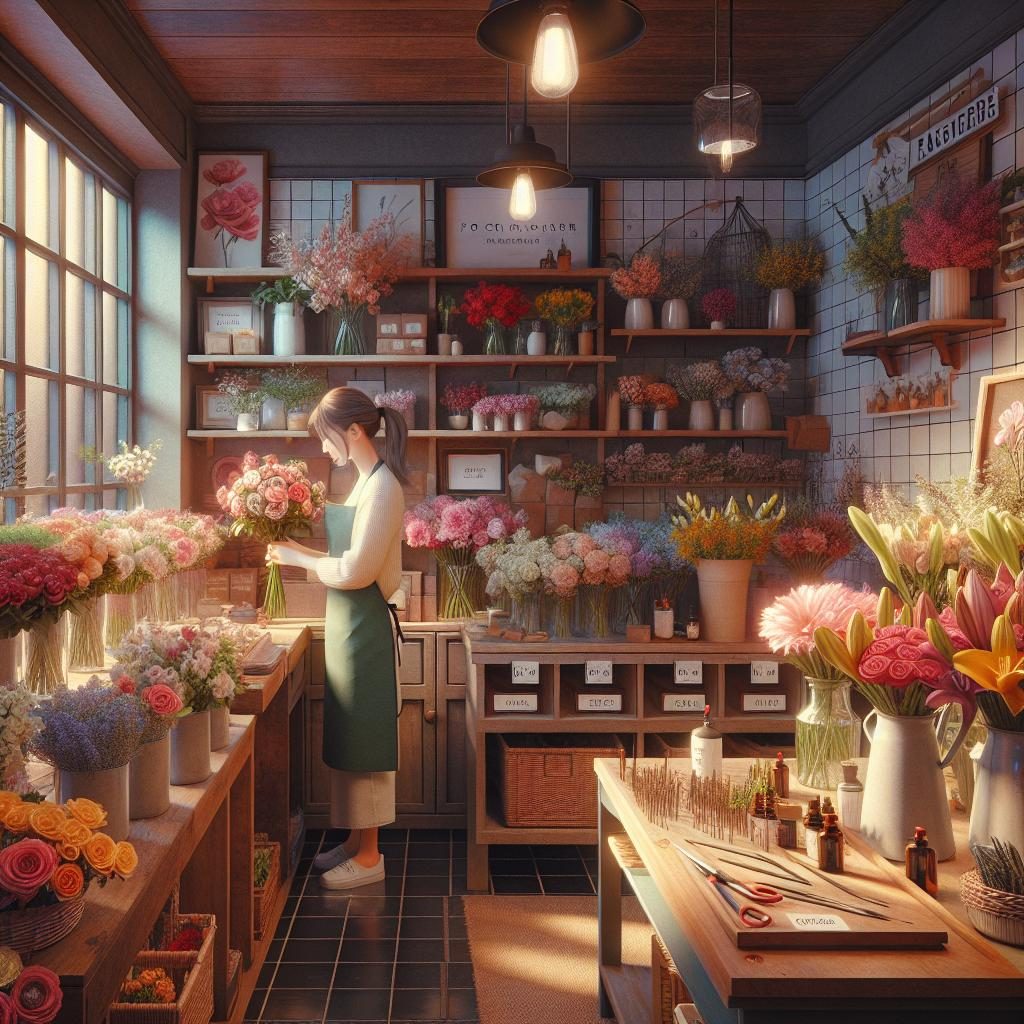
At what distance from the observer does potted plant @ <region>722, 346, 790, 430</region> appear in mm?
5086

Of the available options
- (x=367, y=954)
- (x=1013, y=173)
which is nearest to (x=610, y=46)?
(x=1013, y=173)

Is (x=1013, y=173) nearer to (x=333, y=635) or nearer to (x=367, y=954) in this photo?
(x=333, y=635)

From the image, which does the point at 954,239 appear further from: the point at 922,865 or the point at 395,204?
the point at 395,204

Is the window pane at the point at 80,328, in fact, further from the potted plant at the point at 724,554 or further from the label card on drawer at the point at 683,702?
the label card on drawer at the point at 683,702

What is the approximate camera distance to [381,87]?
4828mm

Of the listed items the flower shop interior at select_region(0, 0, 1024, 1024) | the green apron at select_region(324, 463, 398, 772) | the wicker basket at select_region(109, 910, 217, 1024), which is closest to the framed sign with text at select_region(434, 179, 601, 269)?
the flower shop interior at select_region(0, 0, 1024, 1024)

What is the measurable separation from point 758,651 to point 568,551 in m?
0.85

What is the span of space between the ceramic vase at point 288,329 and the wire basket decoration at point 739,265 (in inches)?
78.5

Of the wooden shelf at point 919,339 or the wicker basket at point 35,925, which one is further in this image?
→ the wooden shelf at point 919,339

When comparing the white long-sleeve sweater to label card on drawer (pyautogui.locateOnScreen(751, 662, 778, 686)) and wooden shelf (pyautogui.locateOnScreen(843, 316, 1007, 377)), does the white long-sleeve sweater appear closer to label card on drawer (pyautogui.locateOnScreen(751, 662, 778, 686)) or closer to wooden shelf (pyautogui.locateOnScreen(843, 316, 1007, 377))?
label card on drawer (pyautogui.locateOnScreen(751, 662, 778, 686))

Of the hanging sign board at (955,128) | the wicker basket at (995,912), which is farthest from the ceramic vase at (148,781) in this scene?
the hanging sign board at (955,128)

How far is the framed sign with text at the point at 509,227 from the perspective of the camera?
517 centimetres

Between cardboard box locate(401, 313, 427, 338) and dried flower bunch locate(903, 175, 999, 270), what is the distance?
2.30 metres

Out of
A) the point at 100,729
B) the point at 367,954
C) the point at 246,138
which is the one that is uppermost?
the point at 246,138
